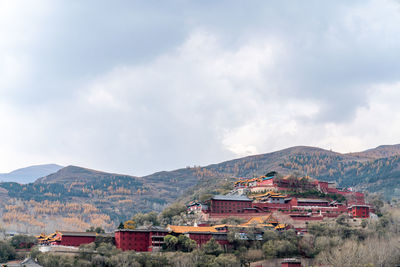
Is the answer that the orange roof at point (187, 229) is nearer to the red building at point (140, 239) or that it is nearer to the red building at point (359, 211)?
the red building at point (140, 239)

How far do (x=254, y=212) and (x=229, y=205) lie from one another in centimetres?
475

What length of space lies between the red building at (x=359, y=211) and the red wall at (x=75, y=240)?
45.3 meters

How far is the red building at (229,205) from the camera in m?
104

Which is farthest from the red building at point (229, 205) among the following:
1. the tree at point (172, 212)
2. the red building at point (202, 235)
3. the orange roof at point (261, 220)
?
the red building at point (202, 235)

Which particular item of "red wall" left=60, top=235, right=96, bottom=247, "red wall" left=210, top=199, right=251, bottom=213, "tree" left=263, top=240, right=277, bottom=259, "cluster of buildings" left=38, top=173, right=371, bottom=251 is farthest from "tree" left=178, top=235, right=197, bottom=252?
"red wall" left=210, top=199, right=251, bottom=213

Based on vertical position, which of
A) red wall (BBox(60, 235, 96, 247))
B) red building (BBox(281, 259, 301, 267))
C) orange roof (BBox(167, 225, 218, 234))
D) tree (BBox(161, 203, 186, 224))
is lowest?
red building (BBox(281, 259, 301, 267))

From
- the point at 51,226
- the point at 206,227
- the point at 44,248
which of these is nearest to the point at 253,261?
the point at 206,227

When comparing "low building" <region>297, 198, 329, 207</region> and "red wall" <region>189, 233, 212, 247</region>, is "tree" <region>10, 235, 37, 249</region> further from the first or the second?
"low building" <region>297, 198, 329, 207</region>

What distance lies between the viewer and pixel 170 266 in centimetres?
7700

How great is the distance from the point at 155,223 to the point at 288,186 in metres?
28.4

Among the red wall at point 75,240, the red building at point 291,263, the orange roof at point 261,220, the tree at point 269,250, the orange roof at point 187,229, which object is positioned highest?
the orange roof at point 261,220

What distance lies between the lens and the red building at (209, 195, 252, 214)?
10350 centimetres

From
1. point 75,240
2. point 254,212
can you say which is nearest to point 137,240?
point 75,240

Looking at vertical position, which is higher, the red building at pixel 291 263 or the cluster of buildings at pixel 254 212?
the cluster of buildings at pixel 254 212
